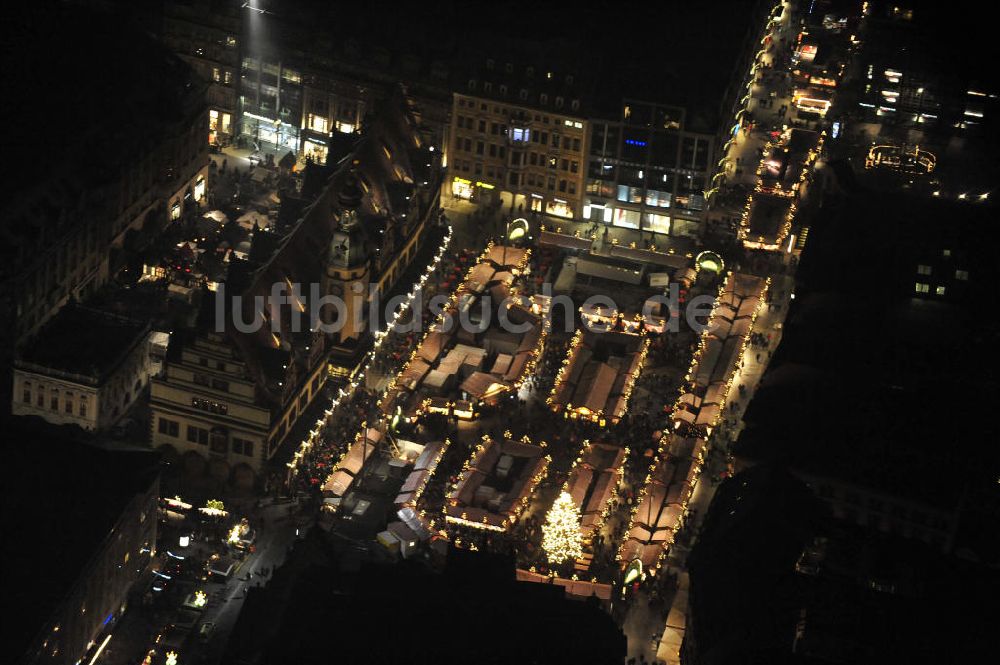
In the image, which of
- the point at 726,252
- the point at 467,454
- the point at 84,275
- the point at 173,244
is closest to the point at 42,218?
the point at 84,275

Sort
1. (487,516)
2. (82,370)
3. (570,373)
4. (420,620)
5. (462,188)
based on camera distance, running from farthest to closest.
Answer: (462,188) < (570,373) < (82,370) < (487,516) < (420,620)

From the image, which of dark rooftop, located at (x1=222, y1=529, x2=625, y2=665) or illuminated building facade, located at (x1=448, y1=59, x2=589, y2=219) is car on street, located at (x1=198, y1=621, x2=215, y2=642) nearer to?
dark rooftop, located at (x1=222, y1=529, x2=625, y2=665)

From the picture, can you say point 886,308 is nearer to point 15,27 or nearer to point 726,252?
point 726,252

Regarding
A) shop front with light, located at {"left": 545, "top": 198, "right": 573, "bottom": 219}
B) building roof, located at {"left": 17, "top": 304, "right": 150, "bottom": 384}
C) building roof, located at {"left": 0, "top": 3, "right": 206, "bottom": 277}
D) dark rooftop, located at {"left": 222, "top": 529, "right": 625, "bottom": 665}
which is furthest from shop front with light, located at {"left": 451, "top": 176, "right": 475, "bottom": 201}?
dark rooftop, located at {"left": 222, "top": 529, "right": 625, "bottom": 665}

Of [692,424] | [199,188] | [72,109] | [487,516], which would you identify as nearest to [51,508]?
[487,516]

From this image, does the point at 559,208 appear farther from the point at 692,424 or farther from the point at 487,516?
the point at 487,516
